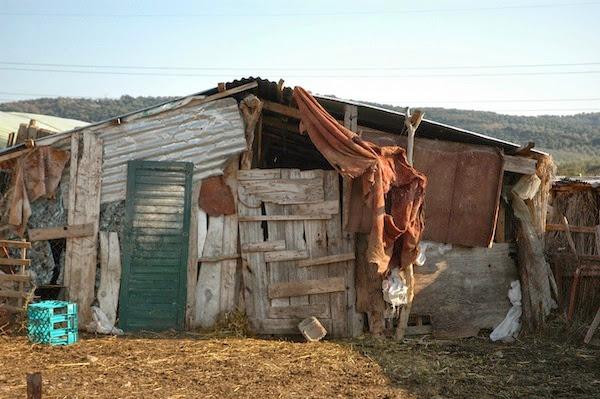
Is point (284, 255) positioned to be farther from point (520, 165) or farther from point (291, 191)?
point (520, 165)

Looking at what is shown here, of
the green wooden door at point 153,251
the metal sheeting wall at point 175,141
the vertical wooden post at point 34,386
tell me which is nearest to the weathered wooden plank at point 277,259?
the metal sheeting wall at point 175,141

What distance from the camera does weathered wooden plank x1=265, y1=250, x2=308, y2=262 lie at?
9961mm

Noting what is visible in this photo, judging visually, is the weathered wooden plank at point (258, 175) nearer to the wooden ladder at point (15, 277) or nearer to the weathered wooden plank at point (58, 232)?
the weathered wooden plank at point (58, 232)

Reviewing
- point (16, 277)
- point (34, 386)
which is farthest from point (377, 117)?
point (34, 386)

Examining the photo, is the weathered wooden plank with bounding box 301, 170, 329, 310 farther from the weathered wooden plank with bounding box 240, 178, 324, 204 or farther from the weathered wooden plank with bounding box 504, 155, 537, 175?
the weathered wooden plank with bounding box 504, 155, 537, 175

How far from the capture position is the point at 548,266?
416 inches

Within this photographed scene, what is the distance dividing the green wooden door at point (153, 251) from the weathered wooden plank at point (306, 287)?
52.0 inches

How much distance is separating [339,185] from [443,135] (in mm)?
1782

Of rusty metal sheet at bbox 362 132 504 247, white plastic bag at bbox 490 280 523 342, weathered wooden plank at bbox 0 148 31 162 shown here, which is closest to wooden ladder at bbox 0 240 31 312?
weathered wooden plank at bbox 0 148 31 162

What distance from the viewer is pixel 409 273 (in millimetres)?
9852

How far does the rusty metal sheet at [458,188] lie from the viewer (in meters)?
10.2

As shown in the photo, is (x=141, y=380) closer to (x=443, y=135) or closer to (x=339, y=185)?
(x=339, y=185)

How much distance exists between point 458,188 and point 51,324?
233 inches

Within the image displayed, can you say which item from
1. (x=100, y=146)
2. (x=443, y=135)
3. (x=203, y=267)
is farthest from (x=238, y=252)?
(x=443, y=135)
